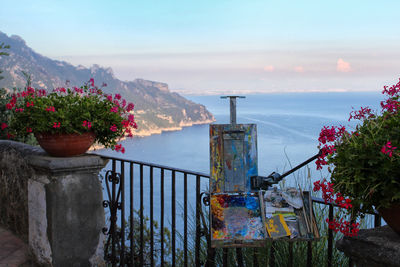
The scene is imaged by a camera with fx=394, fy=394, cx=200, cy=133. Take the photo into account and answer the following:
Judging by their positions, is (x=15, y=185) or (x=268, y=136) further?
(x=268, y=136)

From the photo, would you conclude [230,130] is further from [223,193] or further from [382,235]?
[382,235]

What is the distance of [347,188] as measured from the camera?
144cm

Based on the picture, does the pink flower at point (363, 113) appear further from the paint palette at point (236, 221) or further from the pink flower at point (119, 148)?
the pink flower at point (119, 148)

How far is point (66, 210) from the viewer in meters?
2.84

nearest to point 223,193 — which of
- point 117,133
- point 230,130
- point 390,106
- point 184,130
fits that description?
point 230,130

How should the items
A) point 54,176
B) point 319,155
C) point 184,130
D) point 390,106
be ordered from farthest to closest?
1. point 184,130
2. point 54,176
3. point 319,155
4. point 390,106

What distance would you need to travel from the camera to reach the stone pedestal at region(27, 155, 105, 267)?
9.23 feet

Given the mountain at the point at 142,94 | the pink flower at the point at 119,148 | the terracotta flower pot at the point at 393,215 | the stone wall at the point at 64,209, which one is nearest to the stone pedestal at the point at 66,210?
the stone wall at the point at 64,209

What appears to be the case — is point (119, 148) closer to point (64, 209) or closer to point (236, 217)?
point (64, 209)

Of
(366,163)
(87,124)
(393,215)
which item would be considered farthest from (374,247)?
(87,124)

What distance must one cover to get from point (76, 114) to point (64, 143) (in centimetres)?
23

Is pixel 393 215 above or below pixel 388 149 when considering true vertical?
below

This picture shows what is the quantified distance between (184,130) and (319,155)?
45.4 metres

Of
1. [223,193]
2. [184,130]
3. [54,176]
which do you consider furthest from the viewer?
[184,130]
